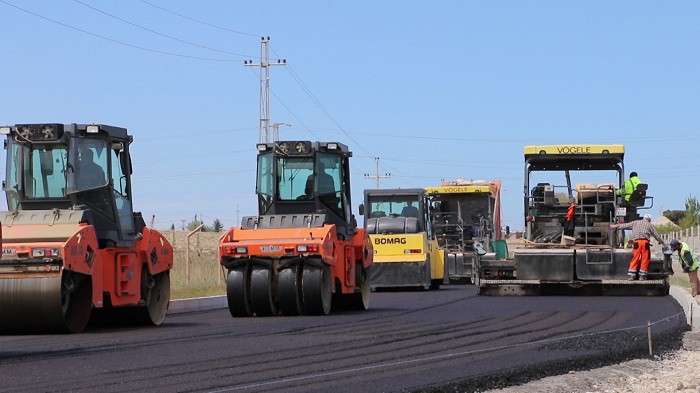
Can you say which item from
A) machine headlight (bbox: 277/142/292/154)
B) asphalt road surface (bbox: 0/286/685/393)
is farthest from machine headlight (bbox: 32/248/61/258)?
machine headlight (bbox: 277/142/292/154)

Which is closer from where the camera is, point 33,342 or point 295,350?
point 295,350

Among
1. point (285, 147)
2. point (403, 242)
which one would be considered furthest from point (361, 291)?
point (403, 242)

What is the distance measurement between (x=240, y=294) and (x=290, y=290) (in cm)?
84

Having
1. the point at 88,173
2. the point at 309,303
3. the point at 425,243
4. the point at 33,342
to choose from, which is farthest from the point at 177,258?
the point at 33,342

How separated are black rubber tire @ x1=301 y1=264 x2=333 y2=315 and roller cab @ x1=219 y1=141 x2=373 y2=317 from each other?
0.02 metres

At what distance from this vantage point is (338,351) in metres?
13.2

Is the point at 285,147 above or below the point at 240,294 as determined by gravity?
above

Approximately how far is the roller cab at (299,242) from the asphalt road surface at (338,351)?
53cm

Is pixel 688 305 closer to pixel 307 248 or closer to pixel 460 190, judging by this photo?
pixel 307 248

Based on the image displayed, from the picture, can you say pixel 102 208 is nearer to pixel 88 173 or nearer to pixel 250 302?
pixel 88 173

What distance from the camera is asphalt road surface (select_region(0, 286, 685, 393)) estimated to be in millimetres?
10555

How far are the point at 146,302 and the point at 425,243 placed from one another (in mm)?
14650

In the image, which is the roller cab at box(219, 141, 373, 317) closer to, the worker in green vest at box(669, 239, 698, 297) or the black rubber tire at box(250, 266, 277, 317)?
the black rubber tire at box(250, 266, 277, 317)

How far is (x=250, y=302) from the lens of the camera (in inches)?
793
